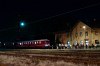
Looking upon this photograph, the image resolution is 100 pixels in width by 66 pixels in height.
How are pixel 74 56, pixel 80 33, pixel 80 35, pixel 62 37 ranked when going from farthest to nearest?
pixel 62 37, pixel 80 33, pixel 80 35, pixel 74 56

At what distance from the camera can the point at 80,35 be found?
265 feet

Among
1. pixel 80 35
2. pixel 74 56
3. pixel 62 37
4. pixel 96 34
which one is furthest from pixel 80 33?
pixel 74 56

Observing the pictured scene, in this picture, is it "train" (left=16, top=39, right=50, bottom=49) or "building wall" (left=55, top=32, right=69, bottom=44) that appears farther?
"building wall" (left=55, top=32, right=69, bottom=44)

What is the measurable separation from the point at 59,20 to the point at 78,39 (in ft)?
85.3

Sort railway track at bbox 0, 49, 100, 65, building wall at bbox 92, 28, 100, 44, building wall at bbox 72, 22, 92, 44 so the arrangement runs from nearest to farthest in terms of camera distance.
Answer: railway track at bbox 0, 49, 100, 65 → building wall at bbox 92, 28, 100, 44 → building wall at bbox 72, 22, 92, 44

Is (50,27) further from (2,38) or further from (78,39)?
(2,38)

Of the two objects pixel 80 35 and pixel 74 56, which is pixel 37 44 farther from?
pixel 74 56

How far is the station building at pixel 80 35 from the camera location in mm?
76375

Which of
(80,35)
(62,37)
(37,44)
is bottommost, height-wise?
(37,44)

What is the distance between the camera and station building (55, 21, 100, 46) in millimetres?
76375

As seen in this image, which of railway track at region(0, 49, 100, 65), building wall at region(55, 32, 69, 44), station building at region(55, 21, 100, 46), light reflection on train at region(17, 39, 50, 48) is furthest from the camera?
building wall at region(55, 32, 69, 44)

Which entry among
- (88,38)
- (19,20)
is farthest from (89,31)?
(19,20)

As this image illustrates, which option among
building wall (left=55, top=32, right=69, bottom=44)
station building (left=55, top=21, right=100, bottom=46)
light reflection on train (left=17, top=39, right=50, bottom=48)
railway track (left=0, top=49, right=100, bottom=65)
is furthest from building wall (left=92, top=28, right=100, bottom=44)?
railway track (left=0, top=49, right=100, bottom=65)

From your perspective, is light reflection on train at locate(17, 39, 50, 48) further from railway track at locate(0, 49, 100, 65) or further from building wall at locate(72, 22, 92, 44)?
railway track at locate(0, 49, 100, 65)
